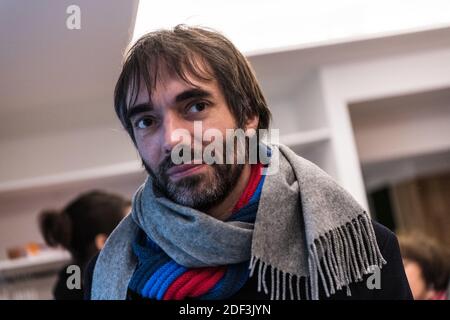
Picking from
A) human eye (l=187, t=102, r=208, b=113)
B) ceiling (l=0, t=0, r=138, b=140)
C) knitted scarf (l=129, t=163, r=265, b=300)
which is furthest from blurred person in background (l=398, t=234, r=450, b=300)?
ceiling (l=0, t=0, r=138, b=140)

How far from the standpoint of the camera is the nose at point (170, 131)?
0.67 metres

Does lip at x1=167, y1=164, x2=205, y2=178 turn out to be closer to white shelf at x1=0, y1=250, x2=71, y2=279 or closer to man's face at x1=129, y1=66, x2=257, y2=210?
man's face at x1=129, y1=66, x2=257, y2=210

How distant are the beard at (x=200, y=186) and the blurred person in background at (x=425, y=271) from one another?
476mm

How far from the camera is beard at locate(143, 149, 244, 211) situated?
69 cm

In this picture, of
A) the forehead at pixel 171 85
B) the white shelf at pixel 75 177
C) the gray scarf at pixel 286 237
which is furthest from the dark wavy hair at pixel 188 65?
the white shelf at pixel 75 177

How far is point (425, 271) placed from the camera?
1.08 m

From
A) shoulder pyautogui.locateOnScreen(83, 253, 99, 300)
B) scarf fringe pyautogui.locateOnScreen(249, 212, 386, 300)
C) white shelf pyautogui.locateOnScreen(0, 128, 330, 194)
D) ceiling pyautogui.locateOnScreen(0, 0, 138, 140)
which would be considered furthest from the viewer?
white shelf pyautogui.locateOnScreen(0, 128, 330, 194)

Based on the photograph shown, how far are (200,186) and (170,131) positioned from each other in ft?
0.27

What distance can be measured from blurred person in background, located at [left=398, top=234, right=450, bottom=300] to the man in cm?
34

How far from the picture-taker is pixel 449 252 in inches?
55.9
